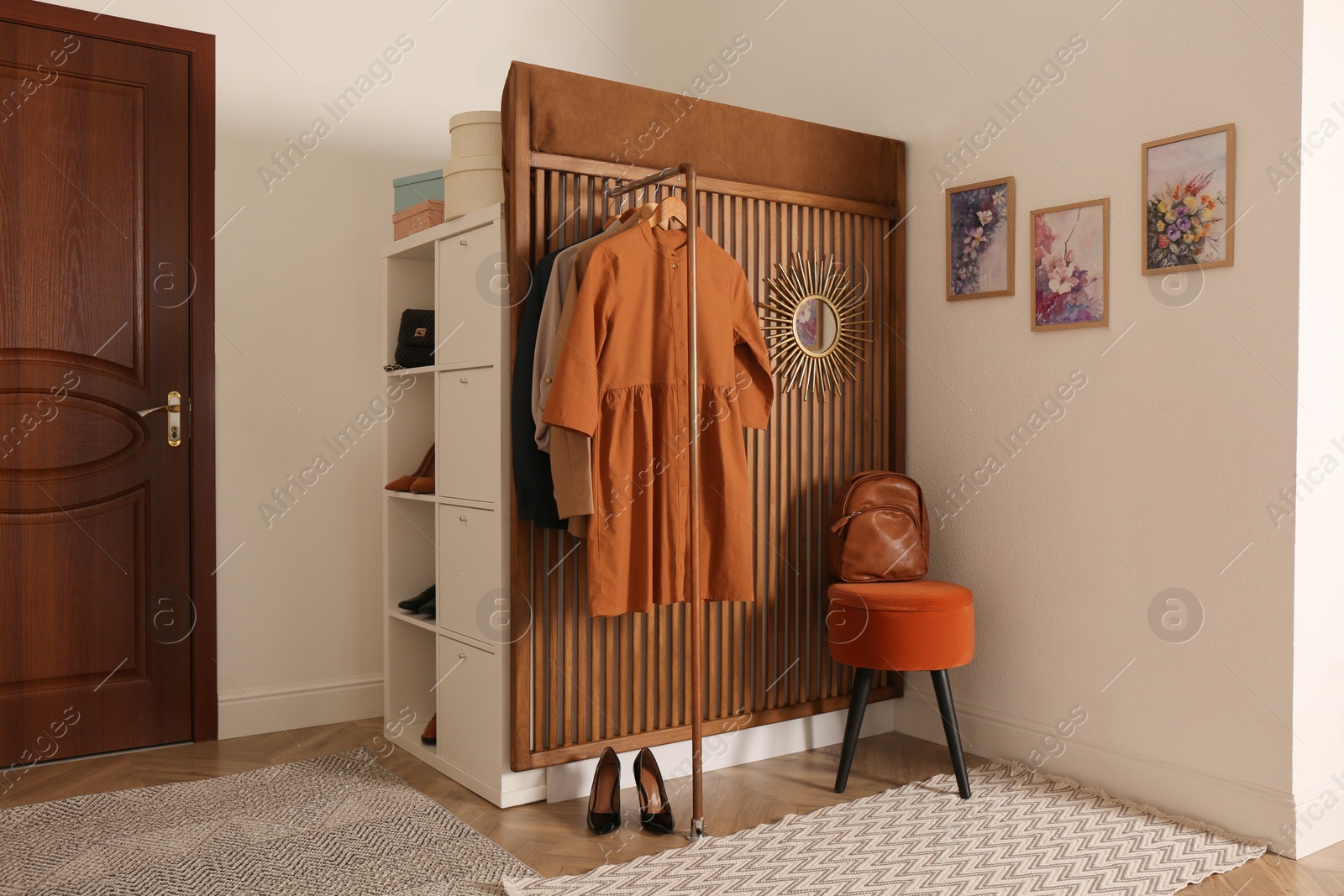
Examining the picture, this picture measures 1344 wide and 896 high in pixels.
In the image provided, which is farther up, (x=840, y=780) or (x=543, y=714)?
(x=543, y=714)

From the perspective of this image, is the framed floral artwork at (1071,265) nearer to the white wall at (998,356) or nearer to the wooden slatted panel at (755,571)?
the white wall at (998,356)

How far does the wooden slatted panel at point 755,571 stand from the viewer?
2.71 meters

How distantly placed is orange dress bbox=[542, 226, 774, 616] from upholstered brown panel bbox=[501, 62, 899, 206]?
1.07 ft

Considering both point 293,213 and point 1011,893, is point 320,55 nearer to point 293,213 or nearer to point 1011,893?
point 293,213

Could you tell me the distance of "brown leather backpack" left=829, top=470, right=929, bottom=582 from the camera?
2.98 m

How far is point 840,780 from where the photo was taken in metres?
2.77

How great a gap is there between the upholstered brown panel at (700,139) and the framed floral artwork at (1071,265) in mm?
627

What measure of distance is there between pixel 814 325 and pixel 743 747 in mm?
1350

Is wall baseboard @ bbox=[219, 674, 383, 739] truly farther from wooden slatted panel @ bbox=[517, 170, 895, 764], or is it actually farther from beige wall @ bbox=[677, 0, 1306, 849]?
beige wall @ bbox=[677, 0, 1306, 849]

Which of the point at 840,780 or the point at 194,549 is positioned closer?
the point at 840,780

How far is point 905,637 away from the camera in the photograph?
2.71 metres

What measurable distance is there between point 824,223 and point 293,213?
1.85 metres

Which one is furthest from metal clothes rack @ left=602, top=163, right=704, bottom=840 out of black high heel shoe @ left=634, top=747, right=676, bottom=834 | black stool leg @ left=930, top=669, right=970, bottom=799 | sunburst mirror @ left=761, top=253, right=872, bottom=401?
black stool leg @ left=930, top=669, right=970, bottom=799

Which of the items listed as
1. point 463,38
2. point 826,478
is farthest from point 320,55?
point 826,478
